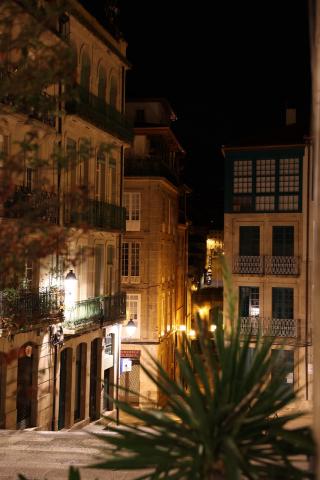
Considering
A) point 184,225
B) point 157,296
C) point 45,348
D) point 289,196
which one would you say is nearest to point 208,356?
point 45,348

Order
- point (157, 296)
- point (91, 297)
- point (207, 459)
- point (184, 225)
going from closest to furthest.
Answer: point (207, 459) < point (91, 297) < point (157, 296) < point (184, 225)

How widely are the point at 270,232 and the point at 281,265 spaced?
162 cm

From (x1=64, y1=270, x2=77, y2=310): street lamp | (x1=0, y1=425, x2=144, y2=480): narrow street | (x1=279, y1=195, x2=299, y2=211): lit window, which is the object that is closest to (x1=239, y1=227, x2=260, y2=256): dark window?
(x1=279, y1=195, x2=299, y2=211): lit window

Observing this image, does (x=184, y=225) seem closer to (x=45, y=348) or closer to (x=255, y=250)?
(x=255, y=250)

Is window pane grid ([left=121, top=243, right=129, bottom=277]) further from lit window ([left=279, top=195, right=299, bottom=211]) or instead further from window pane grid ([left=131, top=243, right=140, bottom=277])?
lit window ([left=279, top=195, right=299, bottom=211])

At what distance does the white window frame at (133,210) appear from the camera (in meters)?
32.9

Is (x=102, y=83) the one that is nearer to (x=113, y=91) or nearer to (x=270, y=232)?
(x=113, y=91)

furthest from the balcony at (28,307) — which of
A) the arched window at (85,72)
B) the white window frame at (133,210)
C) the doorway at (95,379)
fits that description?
the white window frame at (133,210)

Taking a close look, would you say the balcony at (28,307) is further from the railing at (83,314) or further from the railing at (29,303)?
the railing at (83,314)

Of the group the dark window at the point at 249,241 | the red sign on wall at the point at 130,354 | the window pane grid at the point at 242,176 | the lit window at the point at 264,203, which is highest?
the window pane grid at the point at 242,176

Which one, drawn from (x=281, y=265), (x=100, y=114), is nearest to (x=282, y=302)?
(x=281, y=265)

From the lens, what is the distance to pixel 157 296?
107 feet

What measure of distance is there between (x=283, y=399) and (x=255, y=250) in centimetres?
2387

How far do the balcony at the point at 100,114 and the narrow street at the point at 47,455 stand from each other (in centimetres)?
1018
